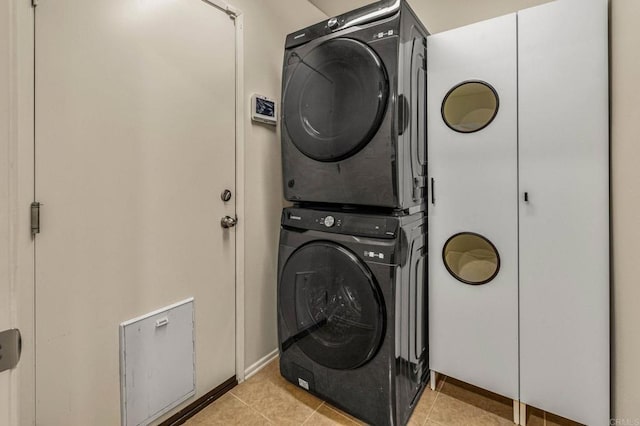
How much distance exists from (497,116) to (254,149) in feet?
4.34

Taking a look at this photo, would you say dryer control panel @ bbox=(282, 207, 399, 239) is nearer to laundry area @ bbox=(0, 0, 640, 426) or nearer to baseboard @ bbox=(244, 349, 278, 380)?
laundry area @ bbox=(0, 0, 640, 426)

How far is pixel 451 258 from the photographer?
166cm

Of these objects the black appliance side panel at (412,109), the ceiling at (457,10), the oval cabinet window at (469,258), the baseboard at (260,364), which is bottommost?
the baseboard at (260,364)

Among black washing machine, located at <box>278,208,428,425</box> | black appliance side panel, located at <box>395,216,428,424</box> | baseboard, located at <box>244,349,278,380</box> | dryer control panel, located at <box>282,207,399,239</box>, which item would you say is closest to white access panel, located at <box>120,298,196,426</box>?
baseboard, located at <box>244,349,278,380</box>

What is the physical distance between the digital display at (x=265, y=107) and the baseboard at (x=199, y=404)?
1.61m

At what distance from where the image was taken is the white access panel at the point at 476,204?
1443 mm

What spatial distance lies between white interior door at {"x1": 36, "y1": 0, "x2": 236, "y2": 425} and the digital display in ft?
0.52

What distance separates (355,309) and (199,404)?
3.29 ft

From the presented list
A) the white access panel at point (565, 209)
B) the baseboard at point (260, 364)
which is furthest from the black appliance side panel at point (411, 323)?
the baseboard at point (260, 364)

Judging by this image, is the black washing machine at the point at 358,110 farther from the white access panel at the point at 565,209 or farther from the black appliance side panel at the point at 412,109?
the white access panel at the point at 565,209

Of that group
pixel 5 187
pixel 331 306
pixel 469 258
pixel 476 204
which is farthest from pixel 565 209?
pixel 5 187

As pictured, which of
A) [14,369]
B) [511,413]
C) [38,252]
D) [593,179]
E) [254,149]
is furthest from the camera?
[254,149]

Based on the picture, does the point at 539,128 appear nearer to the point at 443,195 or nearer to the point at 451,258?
the point at 443,195

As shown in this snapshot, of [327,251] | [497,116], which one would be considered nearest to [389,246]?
[327,251]
